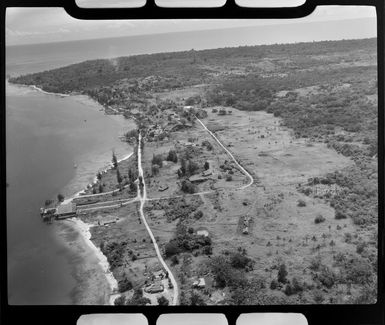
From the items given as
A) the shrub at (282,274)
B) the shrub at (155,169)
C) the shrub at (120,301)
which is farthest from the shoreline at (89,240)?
the shrub at (282,274)

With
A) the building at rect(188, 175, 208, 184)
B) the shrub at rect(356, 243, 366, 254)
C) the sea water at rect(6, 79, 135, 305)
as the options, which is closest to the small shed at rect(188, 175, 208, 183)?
the building at rect(188, 175, 208, 184)

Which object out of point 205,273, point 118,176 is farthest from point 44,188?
point 205,273

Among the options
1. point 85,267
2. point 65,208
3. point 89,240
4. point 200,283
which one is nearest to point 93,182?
point 65,208

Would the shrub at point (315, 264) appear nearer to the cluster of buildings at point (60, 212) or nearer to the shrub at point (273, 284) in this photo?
the shrub at point (273, 284)

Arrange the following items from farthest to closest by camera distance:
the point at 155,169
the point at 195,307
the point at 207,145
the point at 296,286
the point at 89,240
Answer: the point at 207,145
the point at 155,169
the point at 89,240
the point at 296,286
the point at 195,307

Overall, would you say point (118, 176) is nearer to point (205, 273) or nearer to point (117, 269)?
point (117, 269)

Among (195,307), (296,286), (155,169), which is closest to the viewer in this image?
(195,307)

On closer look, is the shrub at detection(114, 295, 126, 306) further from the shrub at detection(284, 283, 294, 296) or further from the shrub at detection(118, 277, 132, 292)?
the shrub at detection(284, 283, 294, 296)

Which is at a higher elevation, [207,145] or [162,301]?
[207,145]

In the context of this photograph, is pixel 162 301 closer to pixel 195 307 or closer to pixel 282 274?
pixel 195 307
